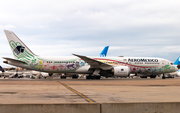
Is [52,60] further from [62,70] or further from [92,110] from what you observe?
[92,110]

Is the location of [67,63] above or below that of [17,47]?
below

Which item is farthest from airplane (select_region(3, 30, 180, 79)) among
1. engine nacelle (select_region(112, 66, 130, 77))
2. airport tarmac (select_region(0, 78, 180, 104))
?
airport tarmac (select_region(0, 78, 180, 104))

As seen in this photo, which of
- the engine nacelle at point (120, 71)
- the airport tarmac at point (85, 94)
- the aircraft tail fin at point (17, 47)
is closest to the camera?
the airport tarmac at point (85, 94)

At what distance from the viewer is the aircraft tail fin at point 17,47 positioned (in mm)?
29859

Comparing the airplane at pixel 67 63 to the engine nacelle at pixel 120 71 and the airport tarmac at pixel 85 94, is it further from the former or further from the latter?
the airport tarmac at pixel 85 94

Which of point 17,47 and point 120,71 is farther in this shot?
point 17,47

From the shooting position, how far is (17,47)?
30.2 metres

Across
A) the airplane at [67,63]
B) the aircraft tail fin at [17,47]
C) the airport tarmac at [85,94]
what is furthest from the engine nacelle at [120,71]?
the airport tarmac at [85,94]

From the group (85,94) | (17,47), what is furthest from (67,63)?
(85,94)

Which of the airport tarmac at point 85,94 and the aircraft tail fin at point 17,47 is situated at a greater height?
the aircraft tail fin at point 17,47

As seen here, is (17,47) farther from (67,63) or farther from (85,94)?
(85,94)

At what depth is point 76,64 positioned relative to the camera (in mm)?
30594

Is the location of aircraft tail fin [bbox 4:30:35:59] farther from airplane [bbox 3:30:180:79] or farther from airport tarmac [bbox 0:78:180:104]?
airport tarmac [bbox 0:78:180:104]

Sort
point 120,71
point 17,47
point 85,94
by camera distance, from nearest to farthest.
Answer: point 85,94
point 120,71
point 17,47
